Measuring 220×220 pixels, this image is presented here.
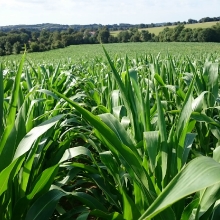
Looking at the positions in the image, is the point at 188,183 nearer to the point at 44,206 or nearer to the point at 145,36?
the point at 44,206

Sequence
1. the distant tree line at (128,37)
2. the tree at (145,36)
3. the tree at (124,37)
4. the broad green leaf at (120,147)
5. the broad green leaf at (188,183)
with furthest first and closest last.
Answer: the tree at (124,37)
the tree at (145,36)
the distant tree line at (128,37)
the broad green leaf at (120,147)
the broad green leaf at (188,183)

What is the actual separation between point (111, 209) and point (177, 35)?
172ft

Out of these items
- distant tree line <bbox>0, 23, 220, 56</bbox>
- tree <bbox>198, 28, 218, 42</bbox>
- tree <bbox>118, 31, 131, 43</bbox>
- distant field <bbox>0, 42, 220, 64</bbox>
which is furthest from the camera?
tree <bbox>118, 31, 131, 43</bbox>

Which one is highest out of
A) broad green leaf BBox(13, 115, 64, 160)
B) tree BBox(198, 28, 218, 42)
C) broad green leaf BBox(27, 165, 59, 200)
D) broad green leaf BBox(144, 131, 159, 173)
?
tree BBox(198, 28, 218, 42)

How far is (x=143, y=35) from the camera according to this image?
54031mm

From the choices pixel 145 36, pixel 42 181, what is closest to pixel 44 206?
pixel 42 181

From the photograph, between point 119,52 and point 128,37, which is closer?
point 119,52

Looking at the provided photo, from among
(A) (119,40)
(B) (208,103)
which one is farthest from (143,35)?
(B) (208,103)

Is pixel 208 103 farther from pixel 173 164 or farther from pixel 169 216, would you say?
pixel 169 216

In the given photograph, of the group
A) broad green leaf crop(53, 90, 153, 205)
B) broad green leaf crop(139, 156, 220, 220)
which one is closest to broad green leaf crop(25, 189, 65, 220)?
broad green leaf crop(53, 90, 153, 205)

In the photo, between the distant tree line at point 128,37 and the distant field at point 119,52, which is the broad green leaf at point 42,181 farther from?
the distant tree line at point 128,37

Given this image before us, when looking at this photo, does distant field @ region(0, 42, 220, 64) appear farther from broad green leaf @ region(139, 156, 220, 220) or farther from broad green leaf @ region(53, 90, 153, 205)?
broad green leaf @ region(139, 156, 220, 220)

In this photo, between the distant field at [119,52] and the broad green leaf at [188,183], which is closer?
the broad green leaf at [188,183]

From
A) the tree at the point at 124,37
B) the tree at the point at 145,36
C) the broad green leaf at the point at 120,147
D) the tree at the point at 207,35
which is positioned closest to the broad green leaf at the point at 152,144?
the broad green leaf at the point at 120,147
